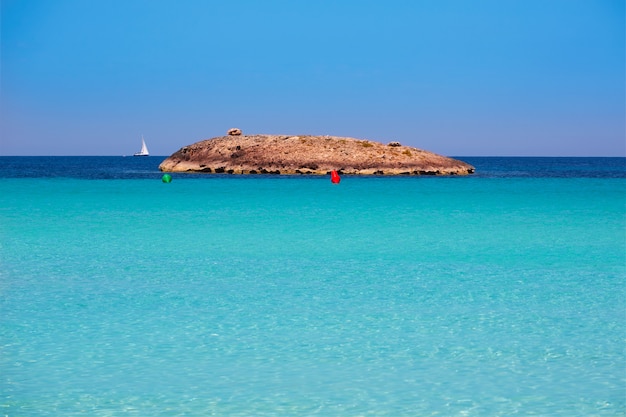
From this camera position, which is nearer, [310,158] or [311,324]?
[311,324]

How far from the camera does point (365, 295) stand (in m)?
14.8

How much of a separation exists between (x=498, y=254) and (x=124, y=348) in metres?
13.0

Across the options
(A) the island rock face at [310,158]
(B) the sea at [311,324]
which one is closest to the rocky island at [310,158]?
(A) the island rock face at [310,158]

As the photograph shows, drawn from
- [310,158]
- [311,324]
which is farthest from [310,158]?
[311,324]

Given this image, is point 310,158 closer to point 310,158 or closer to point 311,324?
point 310,158

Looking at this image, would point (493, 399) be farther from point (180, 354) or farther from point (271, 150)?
point (271, 150)

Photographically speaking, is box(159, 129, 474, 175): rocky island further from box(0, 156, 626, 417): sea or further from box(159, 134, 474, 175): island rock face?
box(0, 156, 626, 417): sea

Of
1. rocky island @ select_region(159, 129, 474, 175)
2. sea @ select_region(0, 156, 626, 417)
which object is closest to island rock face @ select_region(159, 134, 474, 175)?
rocky island @ select_region(159, 129, 474, 175)

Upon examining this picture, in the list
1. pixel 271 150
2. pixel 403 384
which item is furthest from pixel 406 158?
pixel 403 384

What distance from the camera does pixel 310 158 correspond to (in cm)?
9919

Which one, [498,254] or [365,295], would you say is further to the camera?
→ [498,254]

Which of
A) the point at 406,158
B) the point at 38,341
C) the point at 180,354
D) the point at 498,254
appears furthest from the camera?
the point at 406,158

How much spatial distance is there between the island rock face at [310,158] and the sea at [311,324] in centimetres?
7109

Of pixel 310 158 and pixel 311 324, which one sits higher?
pixel 310 158
